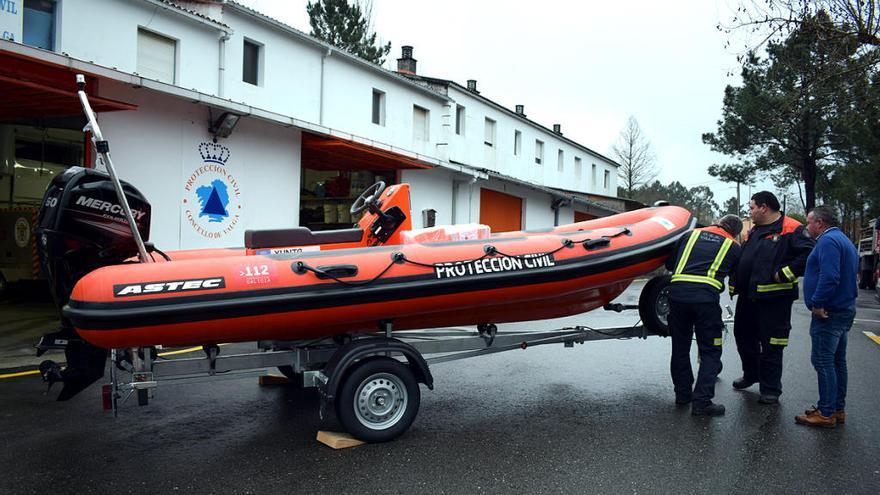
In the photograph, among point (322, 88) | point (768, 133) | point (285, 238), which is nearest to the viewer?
point (285, 238)

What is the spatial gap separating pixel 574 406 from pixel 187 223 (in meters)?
8.01

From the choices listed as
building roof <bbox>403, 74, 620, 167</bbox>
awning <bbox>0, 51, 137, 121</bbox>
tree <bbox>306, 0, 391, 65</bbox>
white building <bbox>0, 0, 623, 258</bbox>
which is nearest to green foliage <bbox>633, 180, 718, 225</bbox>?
building roof <bbox>403, 74, 620, 167</bbox>

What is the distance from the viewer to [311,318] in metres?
4.31

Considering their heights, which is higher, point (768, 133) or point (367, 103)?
point (768, 133)

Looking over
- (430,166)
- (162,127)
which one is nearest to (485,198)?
(430,166)

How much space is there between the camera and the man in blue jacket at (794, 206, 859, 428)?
477 centimetres

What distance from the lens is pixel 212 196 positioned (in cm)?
1155

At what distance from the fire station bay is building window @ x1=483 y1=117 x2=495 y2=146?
22.2ft

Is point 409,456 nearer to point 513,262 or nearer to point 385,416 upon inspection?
point 385,416

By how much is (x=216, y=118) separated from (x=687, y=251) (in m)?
8.85

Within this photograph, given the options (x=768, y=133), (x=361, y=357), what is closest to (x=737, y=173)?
(x=768, y=133)

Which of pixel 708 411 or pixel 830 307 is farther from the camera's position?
pixel 708 411

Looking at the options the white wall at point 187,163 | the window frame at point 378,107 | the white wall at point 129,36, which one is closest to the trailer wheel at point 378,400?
the white wall at point 187,163

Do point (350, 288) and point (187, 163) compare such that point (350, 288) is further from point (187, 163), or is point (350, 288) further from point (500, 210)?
point (500, 210)
